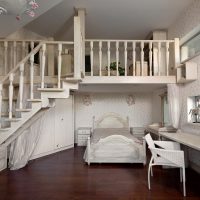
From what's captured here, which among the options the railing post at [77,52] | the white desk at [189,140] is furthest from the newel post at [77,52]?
the white desk at [189,140]

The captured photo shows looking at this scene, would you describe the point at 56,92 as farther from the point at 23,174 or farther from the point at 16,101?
the point at 23,174

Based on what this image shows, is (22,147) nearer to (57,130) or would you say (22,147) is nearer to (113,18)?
(57,130)

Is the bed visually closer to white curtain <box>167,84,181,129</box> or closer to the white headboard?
white curtain <box>167,84,181,129</box>

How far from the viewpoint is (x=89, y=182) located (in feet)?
11.8

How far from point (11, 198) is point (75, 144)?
14.3ft

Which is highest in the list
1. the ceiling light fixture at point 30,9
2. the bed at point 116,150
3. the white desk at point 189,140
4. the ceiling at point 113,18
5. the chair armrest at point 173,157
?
the ceiling at point 113,18

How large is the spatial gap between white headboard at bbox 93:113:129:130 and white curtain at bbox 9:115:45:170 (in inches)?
115

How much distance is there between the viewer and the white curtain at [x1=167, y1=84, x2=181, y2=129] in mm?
4758

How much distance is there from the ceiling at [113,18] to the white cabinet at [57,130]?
2.25 m

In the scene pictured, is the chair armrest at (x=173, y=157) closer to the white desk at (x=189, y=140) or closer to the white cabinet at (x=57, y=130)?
the white desk at (x=189, y=140)

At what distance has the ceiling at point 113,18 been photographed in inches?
191

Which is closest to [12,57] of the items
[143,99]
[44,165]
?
[44,165]

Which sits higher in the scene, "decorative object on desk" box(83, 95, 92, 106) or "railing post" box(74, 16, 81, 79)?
"railing post" box(74, 16, 81, 79)

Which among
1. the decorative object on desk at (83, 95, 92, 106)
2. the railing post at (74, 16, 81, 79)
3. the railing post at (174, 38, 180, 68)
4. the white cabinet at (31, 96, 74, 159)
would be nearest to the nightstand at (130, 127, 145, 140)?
the decorative object on desk at (83, 95, 92, 106)
